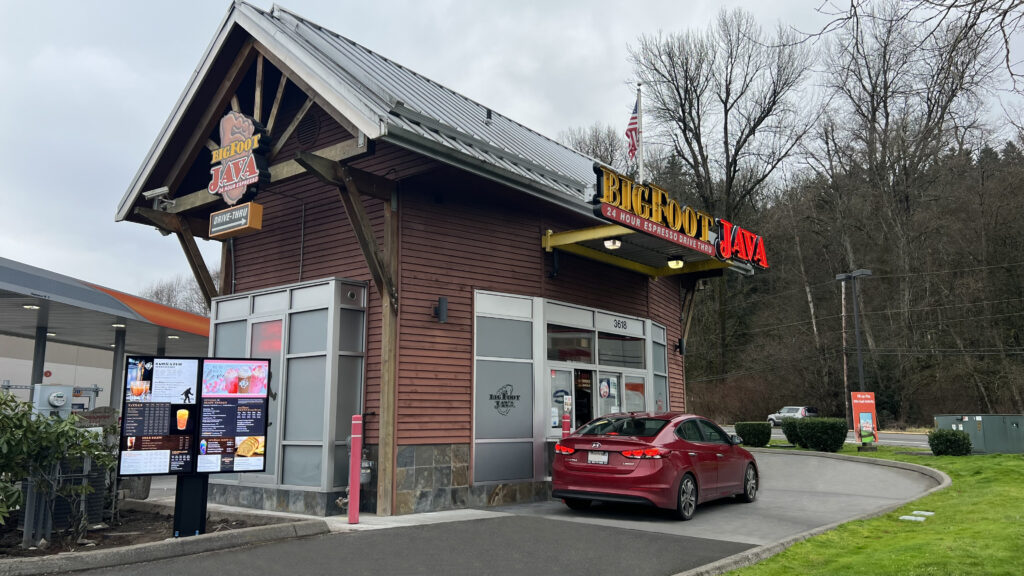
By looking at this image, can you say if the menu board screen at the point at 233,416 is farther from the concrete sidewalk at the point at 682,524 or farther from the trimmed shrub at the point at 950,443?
the trimmed shrub at the point at 950,443

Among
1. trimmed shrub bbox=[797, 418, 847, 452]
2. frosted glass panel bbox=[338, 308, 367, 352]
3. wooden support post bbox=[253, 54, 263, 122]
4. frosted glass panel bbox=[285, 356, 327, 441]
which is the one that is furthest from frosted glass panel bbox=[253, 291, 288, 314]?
trimmed shrub bbox=[797, 418, 847, 452]

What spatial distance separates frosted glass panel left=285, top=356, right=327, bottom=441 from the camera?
35.9ft

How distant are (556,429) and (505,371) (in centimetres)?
161

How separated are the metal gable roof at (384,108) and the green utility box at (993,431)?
51.7ft

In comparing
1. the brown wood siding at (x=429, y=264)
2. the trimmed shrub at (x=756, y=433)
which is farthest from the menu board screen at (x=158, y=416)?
the trimmed shrub at (x=756, y=433)

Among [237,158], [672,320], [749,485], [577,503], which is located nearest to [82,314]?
[237,158]

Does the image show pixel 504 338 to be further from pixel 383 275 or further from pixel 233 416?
pixel 233 416

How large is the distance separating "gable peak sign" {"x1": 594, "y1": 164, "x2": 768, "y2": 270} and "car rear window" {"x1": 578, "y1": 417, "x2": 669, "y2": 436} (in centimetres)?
293

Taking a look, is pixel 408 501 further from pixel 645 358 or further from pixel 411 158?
pixel 645 358

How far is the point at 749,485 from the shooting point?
1193 centimetres

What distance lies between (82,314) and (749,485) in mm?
15490

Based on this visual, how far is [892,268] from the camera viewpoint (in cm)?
4053

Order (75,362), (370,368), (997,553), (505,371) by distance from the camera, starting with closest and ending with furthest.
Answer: (997,553) → (370,368) → (505,371) → (75,362)

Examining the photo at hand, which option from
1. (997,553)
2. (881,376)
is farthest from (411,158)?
(881,376)
